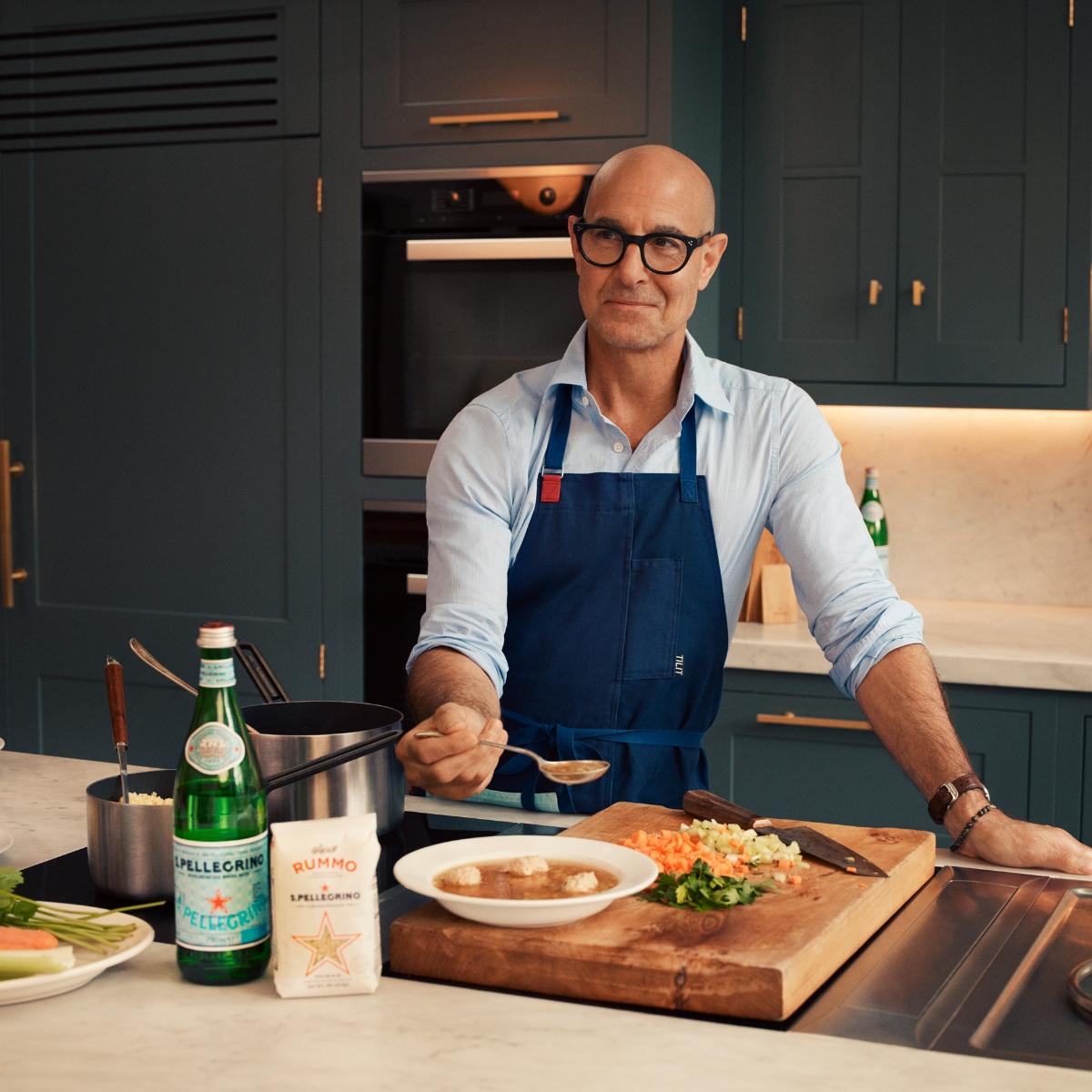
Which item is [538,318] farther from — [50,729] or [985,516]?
[50,729]

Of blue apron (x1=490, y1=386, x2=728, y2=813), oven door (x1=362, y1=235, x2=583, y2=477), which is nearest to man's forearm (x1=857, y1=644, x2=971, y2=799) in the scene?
blue apron (x1=490, y1=386, x2=728, y2=813)

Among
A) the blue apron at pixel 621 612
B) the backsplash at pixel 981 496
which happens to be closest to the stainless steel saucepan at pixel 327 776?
the blue apron at pixel 621 612

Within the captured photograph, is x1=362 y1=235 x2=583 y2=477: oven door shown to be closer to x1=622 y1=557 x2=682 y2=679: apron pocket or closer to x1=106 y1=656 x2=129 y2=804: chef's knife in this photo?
x1=622 y1=557 x2=682 y2=679: apron pocket

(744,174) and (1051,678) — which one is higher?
(744,174)

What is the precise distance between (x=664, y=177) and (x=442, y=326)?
128 cm

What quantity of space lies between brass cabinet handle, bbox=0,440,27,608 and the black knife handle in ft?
8.15

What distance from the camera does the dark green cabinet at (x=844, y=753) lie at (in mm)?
2932

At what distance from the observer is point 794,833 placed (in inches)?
59.7

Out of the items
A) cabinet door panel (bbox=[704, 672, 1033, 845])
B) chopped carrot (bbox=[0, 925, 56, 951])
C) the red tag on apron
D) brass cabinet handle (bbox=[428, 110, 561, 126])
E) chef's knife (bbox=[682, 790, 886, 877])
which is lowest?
cabinet door panel (bbox=[704, 672, 1033, 845])

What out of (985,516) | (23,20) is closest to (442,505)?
(985,516)

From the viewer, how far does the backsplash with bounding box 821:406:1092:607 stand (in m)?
3.52

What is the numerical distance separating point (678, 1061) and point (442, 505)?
45.2 inches

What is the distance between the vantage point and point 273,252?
3369 mm

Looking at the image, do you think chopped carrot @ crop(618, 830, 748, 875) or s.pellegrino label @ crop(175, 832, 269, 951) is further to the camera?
chopped carrot @ crop(618, 830, 748, 875)
